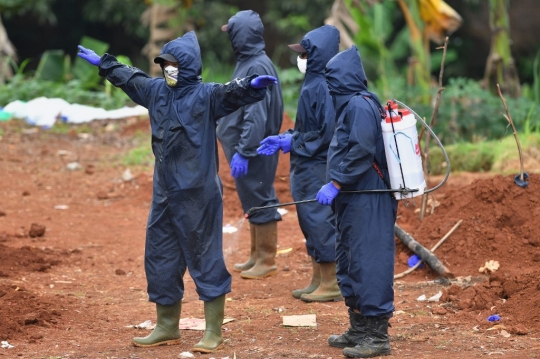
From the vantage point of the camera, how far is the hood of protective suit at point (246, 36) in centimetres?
730

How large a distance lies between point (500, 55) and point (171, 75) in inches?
361

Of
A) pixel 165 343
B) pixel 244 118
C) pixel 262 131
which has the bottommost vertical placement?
pixel 165 343

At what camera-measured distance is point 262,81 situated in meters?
5.19

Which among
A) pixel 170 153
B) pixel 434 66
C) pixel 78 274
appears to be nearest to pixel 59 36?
pixel 434 66

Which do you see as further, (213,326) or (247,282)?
(247,282)

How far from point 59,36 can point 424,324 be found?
59.7 ft

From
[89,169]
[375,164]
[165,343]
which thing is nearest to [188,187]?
[165,343]

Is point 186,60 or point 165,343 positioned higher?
point 186,60

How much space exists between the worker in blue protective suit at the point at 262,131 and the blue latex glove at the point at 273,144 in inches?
30.6

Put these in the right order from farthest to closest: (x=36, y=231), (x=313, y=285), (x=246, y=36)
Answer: (x=36, y=231)
(x=246, y=36)
(x=313, y=285)

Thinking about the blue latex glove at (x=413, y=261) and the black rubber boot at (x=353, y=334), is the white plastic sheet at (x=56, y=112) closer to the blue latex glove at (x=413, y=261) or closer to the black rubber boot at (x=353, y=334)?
the blue latex glove at (x=413, y=261)

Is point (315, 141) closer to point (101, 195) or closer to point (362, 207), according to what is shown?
point (362, 207)

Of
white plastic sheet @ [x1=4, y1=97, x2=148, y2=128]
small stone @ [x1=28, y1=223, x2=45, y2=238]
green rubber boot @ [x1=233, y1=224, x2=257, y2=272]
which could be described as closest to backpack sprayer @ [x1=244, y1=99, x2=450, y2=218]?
green rubber boot @ [x1=233, y1=224, x2=257, y2=272]

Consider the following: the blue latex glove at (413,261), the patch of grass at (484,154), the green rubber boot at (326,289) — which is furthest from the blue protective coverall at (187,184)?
Result: the patch of grass at (484,154)
